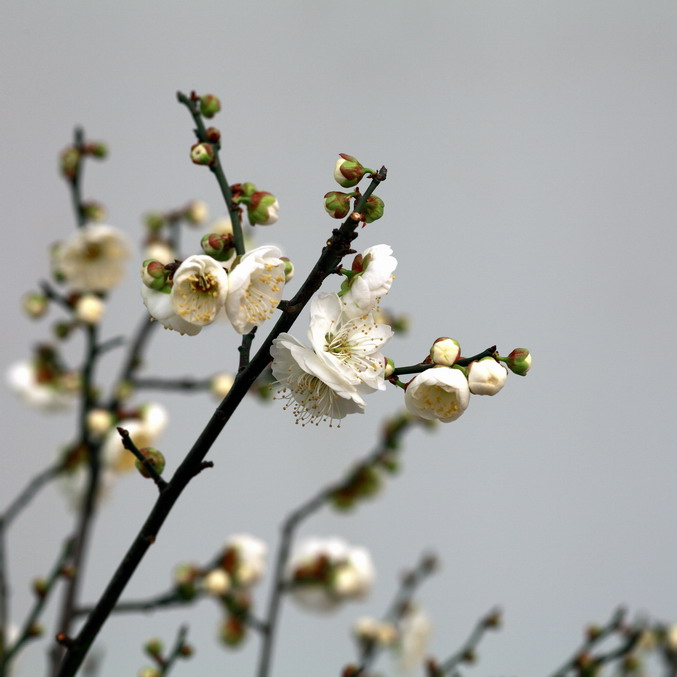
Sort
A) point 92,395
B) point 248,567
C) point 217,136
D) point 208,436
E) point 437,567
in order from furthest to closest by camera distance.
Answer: point 437,567
point 248,567
point 92,395
point 217,136
point 208,436

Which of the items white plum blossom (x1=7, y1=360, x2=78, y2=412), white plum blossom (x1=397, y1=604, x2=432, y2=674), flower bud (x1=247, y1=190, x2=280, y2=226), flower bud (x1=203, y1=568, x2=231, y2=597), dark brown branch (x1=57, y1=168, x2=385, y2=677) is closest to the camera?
dark brown branch (x1=57, y1=168, x2=385, y2=677)

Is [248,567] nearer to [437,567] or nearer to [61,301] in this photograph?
[437,567]

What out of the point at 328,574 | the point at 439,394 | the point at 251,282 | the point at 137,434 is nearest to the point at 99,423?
the point at 137,434

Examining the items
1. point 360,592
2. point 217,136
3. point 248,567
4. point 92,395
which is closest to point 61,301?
point 92,395

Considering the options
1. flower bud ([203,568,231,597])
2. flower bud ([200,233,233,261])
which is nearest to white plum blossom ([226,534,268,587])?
flower bud ([203,568,231,597])

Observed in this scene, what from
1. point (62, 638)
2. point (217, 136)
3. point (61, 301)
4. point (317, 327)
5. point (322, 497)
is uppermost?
point (61, 301)

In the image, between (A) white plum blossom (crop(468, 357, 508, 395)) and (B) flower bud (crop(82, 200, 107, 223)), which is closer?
(A) white plum blossom (crop(468, 357, 508, 395))

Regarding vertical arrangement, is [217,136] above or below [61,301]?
below

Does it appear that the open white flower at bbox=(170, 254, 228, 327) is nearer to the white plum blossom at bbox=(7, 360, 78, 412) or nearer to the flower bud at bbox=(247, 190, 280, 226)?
the flower bud at bbox=(247, 190, 280, 226)
